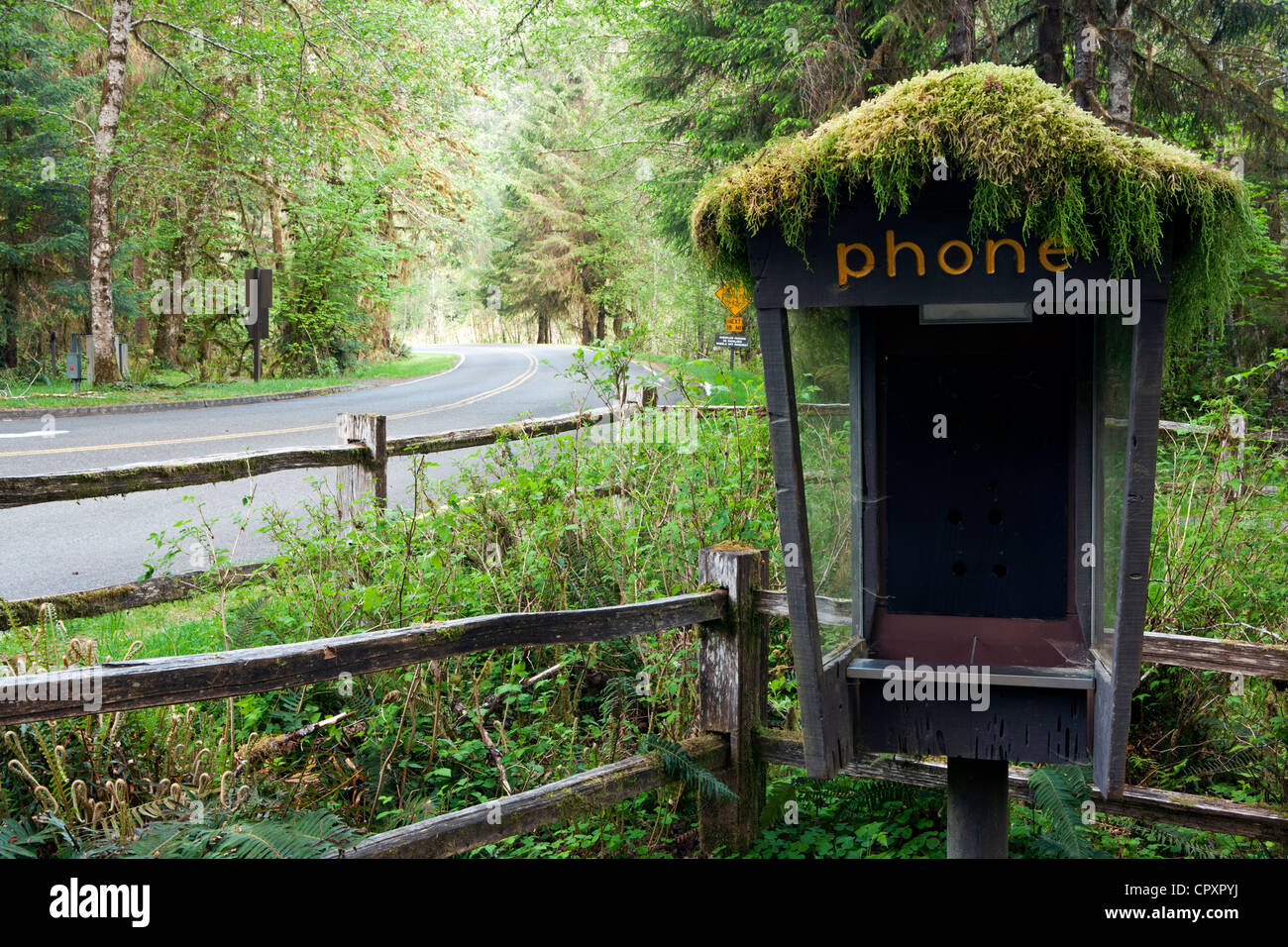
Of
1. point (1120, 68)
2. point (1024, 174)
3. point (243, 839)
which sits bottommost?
point (243, 839)

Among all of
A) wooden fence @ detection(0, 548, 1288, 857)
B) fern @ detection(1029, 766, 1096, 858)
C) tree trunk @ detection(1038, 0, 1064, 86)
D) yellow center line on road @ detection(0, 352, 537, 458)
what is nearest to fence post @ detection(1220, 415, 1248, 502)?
wooden fence @ detection(0, 548, 1288, 857)

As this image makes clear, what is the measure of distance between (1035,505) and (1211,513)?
263cm

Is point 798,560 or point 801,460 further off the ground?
point 801,460

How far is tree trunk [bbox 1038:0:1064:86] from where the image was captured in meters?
11.3

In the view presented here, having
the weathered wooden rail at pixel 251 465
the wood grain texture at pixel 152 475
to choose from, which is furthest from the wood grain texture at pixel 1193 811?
the wood grain texture at pixel 152 475

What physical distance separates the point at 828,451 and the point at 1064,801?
162 centimetres

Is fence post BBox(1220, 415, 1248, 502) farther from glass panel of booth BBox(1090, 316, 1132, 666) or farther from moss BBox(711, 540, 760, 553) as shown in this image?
moss BBox(711, 540, 760, 553)

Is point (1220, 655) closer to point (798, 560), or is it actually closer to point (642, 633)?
point (798, 560)

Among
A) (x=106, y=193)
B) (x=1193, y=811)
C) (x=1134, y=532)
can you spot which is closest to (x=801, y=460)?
(x=1134, y=532)

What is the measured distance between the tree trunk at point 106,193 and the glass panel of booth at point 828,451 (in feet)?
62.2

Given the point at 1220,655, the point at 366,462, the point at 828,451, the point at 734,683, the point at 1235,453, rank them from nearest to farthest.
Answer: the point at 828,451, the point at 1220,655, the point at 734,683, the point at 1235,453, the point at 366,462

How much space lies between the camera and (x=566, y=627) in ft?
10.6

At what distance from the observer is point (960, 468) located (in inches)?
123
